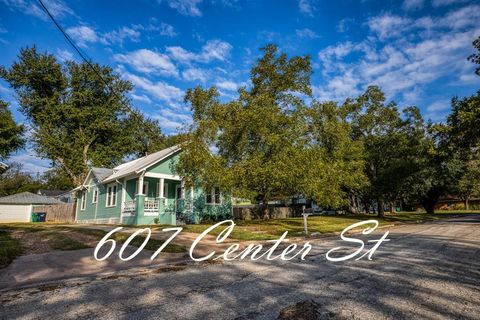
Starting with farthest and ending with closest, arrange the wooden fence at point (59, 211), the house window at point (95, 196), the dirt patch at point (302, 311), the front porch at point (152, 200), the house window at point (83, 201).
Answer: the wooden fence at point (59, 211)
the house window at point (83, 201)
the house window at point (95, 196)
the front porch at point (152, 200)
the dirt patch at point (302, 311)

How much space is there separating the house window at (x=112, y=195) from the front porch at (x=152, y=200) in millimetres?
2268

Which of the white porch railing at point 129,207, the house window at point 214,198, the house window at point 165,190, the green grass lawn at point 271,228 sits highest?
the house window at point 165,190

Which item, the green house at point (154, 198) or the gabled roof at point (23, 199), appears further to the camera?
the gabled roof at point (23, 199)

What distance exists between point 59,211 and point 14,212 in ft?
36.8

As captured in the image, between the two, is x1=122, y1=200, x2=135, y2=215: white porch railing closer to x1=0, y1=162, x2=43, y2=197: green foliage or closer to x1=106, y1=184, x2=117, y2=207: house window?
x1=106, y1=184, x2=117, y2=207: house window

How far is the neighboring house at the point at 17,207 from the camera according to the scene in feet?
140

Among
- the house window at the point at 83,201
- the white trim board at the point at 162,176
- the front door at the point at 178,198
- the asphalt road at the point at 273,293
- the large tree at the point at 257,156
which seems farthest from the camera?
the house window at the point at 83,201

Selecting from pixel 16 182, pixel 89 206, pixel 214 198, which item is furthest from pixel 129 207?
pixel 16 182

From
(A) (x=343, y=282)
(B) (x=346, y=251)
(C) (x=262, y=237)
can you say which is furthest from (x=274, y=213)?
(A) (x=343, y=282)

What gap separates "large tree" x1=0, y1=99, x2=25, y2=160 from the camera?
43.5 metres

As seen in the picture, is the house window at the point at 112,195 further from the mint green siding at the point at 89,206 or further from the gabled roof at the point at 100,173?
the mint green siding at the point at 89,206

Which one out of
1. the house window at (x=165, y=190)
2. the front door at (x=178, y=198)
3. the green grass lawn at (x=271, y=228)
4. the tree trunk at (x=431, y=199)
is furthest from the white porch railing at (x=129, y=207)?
the tree trunk at (x=431, y=199)

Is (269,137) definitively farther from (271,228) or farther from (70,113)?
(70,113)

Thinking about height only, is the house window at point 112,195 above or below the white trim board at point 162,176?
below
